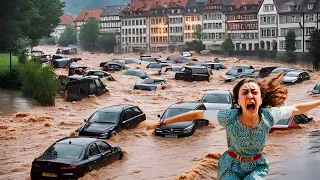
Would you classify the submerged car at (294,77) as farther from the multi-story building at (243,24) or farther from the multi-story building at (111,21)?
the multi-story building at (111,21)

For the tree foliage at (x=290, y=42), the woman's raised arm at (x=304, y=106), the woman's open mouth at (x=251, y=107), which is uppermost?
the tree foliage at (x=290, y=42)

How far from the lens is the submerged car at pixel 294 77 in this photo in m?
47.8

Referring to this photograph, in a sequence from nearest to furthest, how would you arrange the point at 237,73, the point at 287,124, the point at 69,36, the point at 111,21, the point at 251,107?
1. the point at 251,107
2. the point at 287,124
3. the point at 237,73
4. the point at 111,21
5. the point at 69,36

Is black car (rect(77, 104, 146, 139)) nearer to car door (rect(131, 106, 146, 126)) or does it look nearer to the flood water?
car door (rect(131, 106, 146, 126))

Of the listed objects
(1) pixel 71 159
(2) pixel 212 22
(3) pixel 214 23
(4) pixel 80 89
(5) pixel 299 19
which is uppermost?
(2) pixel 212 22

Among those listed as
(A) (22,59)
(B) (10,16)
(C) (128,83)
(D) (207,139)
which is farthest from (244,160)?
(B) (10,16)

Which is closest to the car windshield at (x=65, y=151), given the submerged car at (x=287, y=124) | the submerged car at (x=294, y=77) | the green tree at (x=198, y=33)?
the submerged car at (x=287, y=124)

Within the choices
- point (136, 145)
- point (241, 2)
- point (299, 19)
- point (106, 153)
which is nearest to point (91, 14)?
point (241, 2)

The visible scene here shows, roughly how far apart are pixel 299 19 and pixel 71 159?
93.2 meters

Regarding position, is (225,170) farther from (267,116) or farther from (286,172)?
(286,172)

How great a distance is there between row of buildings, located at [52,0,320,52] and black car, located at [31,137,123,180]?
85981 millimetres

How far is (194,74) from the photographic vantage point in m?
50.8

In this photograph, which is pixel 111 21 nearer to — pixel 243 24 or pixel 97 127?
pixel 243 24

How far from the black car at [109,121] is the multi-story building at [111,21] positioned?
133526 millimetres
